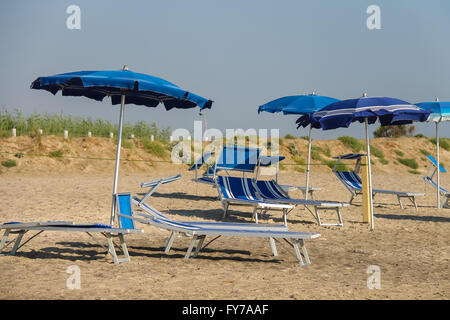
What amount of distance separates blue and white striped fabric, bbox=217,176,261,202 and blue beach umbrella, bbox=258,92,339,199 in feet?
6.67

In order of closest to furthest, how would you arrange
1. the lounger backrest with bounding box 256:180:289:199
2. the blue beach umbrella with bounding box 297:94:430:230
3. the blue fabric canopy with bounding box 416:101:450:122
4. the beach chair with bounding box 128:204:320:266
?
the beach chair with bounding box 128:204:320:266
the blue beach umbrella with bounding box 297:94:430:230
the lounger backrest with bounding box 256:180:289:199
the blue fabric canopy with bounding box 416:101:450:122

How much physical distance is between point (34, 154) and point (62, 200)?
445 inches

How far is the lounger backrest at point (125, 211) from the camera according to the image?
6203mm

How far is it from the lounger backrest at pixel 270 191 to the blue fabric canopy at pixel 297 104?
74.3 inches

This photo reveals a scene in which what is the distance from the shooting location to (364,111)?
845cm

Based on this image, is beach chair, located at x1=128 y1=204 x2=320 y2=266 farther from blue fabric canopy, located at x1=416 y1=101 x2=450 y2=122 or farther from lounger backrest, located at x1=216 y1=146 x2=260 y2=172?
blue fabric canopy, located at x1=416 y1=101 x2=450 y2=122

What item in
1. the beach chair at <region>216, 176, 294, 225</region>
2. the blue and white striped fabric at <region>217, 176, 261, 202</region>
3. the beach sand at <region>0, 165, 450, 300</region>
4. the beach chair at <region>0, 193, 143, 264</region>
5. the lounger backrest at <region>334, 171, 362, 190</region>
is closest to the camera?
the beach sand at <region>0, 165, 450, 300</region>

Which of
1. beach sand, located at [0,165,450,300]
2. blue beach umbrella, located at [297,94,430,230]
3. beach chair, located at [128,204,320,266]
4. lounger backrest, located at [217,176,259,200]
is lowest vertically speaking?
beach sand, located at [0,165,450,300]

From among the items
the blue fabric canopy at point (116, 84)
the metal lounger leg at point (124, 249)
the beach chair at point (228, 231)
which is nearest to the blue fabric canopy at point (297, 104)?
the blue fabric canopy at point (116, 84)

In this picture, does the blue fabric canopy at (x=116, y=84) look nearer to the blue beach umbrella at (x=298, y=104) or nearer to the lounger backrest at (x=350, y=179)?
the blue beach umbrella at (x=298, y=104)

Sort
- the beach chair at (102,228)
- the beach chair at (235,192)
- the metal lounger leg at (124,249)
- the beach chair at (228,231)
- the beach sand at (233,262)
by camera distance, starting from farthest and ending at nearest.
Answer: the beach chair at (235,192) < the metal lounger leg at (124,249) < the beach chair at (228,231) < the beach chair at (102,228) < the beach sand at (233,262)

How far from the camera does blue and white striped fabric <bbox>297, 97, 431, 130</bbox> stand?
844 cm

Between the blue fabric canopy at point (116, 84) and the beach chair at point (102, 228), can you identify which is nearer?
the beach chair at point (102, 228)

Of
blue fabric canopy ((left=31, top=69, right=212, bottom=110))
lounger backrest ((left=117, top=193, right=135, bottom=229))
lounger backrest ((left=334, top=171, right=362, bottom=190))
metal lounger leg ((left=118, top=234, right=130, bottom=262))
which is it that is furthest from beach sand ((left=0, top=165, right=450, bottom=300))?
blue fabric canopy ((left=31, top=69, right=212, bottom=110))
